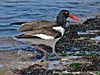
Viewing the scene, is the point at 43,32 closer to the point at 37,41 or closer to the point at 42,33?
the point at 42,33

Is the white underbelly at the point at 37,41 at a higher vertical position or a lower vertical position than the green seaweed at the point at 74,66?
higher

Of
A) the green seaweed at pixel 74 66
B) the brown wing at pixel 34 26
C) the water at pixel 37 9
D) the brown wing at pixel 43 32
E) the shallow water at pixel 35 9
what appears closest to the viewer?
the green seaweed at pixel 74 66

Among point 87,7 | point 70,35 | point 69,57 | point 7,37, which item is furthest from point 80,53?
point 87,7

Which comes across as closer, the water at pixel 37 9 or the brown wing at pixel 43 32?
the brown wing at pixel 43 32

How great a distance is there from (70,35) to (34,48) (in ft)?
5.85

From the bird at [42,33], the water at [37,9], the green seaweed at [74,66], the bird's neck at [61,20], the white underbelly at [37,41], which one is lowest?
the water at [37,9]

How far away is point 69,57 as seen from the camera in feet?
45.4

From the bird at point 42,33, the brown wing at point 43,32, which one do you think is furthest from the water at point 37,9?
the brown wing at point 43,32

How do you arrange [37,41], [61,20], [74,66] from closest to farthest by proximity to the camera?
[74,66] → [37,41] → [61,20]

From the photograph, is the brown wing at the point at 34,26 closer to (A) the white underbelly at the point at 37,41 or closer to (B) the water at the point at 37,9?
(A) the white underbelly at the point at 37,41

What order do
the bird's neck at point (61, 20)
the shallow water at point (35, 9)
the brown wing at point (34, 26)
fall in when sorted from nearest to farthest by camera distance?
the brown wing at point (34, 26), the bird's neck at point (61, 20), the shallow water at point (35, 9)

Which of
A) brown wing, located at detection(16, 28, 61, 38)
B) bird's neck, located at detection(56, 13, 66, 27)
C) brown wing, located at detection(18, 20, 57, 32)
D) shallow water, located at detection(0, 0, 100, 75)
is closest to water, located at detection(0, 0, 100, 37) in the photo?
shallow water, located at detection(0, 0, 100, 75)

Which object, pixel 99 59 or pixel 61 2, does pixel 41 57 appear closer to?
pixel 99 59

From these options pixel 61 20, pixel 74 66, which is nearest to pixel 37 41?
pixel 61 20
